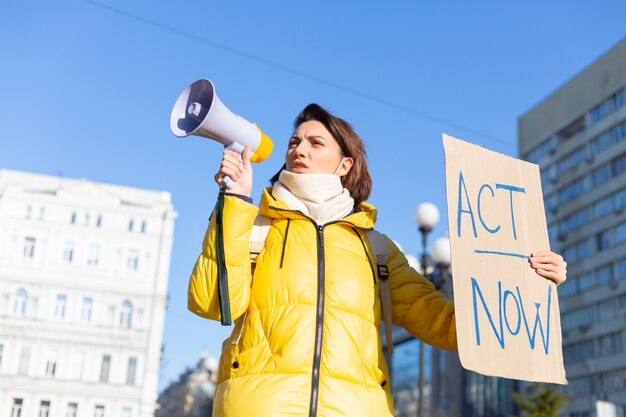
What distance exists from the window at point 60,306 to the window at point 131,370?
14.9 ft

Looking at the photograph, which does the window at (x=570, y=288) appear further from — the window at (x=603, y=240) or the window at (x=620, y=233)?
the window at (x=620, y=233)

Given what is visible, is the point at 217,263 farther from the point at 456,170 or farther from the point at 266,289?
the point at 456,170

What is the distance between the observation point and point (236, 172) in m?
3.04

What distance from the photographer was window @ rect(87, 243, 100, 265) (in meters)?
47.9

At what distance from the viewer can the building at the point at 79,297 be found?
4503cm

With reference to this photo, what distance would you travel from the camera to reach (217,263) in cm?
288

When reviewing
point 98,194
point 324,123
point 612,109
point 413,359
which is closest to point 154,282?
point 98,194

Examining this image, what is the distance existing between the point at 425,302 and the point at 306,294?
58 cm

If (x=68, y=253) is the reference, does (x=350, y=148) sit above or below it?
below

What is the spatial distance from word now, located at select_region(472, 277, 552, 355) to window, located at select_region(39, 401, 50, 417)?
44.9 m

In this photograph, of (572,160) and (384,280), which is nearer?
(384,280)

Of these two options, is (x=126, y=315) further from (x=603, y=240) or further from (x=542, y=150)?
(x=542, y=150)

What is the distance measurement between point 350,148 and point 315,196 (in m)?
0.34

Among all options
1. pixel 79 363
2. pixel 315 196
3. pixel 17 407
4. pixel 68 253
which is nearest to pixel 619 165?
pixel 68 253
